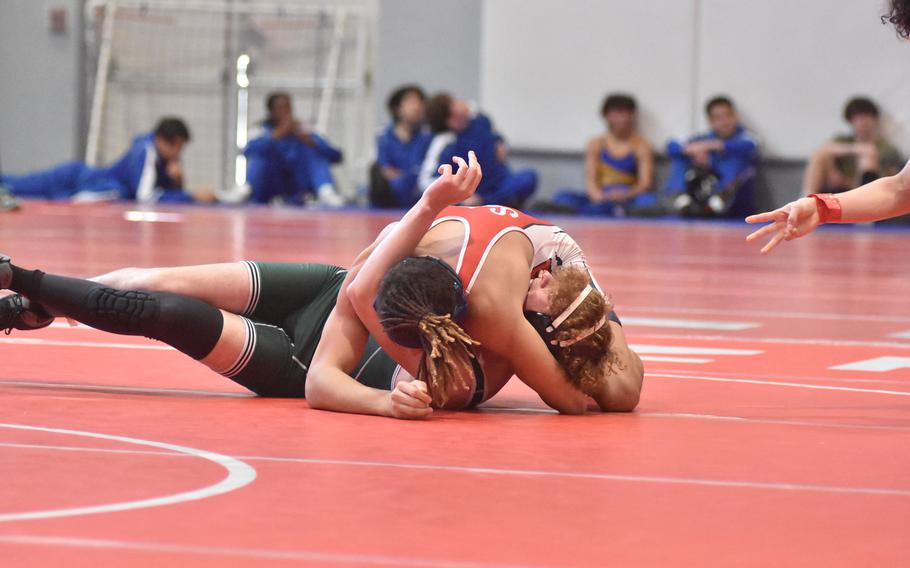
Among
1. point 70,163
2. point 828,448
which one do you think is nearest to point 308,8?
point 70,163

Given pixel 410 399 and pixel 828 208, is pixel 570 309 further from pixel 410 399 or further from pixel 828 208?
pixel 828 208

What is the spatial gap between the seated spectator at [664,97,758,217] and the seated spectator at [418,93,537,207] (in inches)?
59.7

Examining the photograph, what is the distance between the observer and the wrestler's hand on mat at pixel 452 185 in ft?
10.2

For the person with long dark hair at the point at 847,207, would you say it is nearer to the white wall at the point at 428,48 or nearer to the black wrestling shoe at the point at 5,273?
the black wrestling shoe at the point at 5,273

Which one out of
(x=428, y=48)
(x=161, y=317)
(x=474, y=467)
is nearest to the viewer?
(x=474, y=467)

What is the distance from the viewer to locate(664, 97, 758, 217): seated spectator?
544 inches

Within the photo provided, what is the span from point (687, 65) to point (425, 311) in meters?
11.9

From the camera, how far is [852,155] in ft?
44.0

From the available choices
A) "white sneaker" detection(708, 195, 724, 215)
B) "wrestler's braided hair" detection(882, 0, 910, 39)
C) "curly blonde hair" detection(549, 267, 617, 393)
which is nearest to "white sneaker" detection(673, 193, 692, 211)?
"white sneaker" detection(708, 195, 724, 215)

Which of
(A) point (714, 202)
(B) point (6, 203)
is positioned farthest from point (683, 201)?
(B) point (6, 203)

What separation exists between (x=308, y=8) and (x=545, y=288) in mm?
13828

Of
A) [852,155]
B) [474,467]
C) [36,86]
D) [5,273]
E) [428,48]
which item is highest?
[428,48]

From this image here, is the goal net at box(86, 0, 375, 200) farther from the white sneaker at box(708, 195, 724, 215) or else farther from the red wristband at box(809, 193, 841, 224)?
the red wristband at box(809, 193, 841, 224)

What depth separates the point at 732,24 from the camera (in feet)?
46.8
